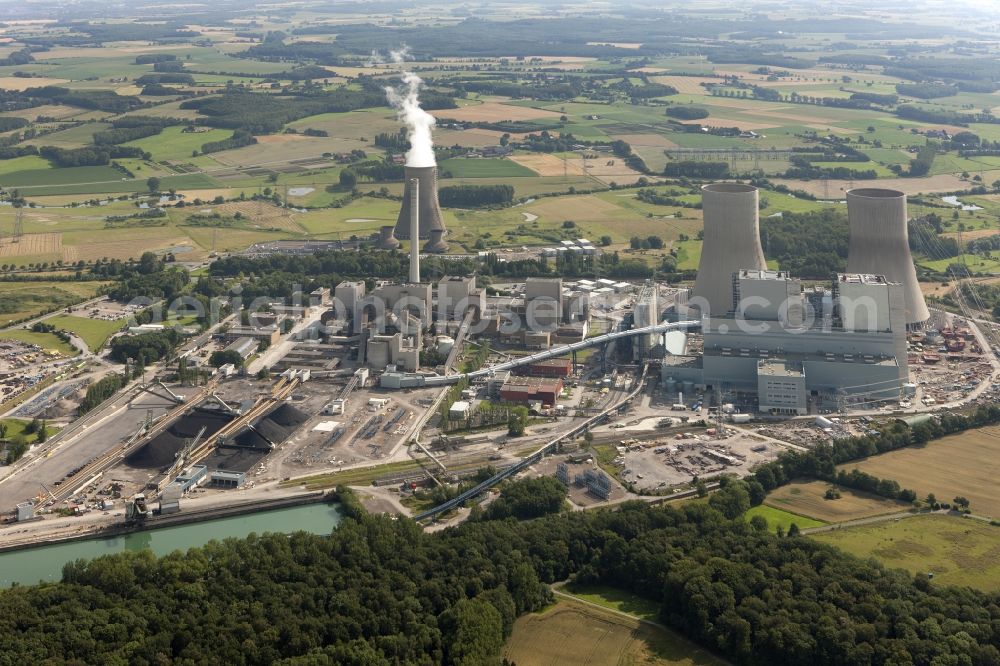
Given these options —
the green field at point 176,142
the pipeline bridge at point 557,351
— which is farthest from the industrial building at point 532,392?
the green field at point 176,142

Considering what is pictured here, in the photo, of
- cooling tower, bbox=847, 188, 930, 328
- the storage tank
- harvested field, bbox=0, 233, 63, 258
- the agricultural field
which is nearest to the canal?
the storage tank

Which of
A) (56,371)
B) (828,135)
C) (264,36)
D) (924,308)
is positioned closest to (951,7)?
(264,36)

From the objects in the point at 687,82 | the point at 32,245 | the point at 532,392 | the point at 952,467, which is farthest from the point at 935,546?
the point at 687,82

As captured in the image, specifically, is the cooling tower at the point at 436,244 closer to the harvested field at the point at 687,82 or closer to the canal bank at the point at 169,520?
the canal bank at the point at 169,520

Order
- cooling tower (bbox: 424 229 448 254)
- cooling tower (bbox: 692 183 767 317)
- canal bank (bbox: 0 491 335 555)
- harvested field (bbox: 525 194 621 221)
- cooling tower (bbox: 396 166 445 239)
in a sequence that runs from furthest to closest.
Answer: harvested field (bbox: 525 194 621 221), cooling tower (bbox: 424 229 448 254), cooling tower (bbox: 396 166 445 239), cooling tower (bbox: 692 183 767 317), canal bank (bbox: 0 491 335 555)

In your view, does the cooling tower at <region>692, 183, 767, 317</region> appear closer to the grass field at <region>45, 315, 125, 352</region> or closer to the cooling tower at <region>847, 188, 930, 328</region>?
the cooling tower at <region>847, 188, 930, 328</region>

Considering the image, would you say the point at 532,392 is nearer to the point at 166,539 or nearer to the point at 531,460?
the point at 531,460

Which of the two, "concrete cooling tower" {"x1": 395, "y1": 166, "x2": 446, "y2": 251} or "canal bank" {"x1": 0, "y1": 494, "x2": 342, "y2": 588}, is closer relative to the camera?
"canal bank" {"x1": 0, "y1": 494, "x2": 342, "y2": 588}
